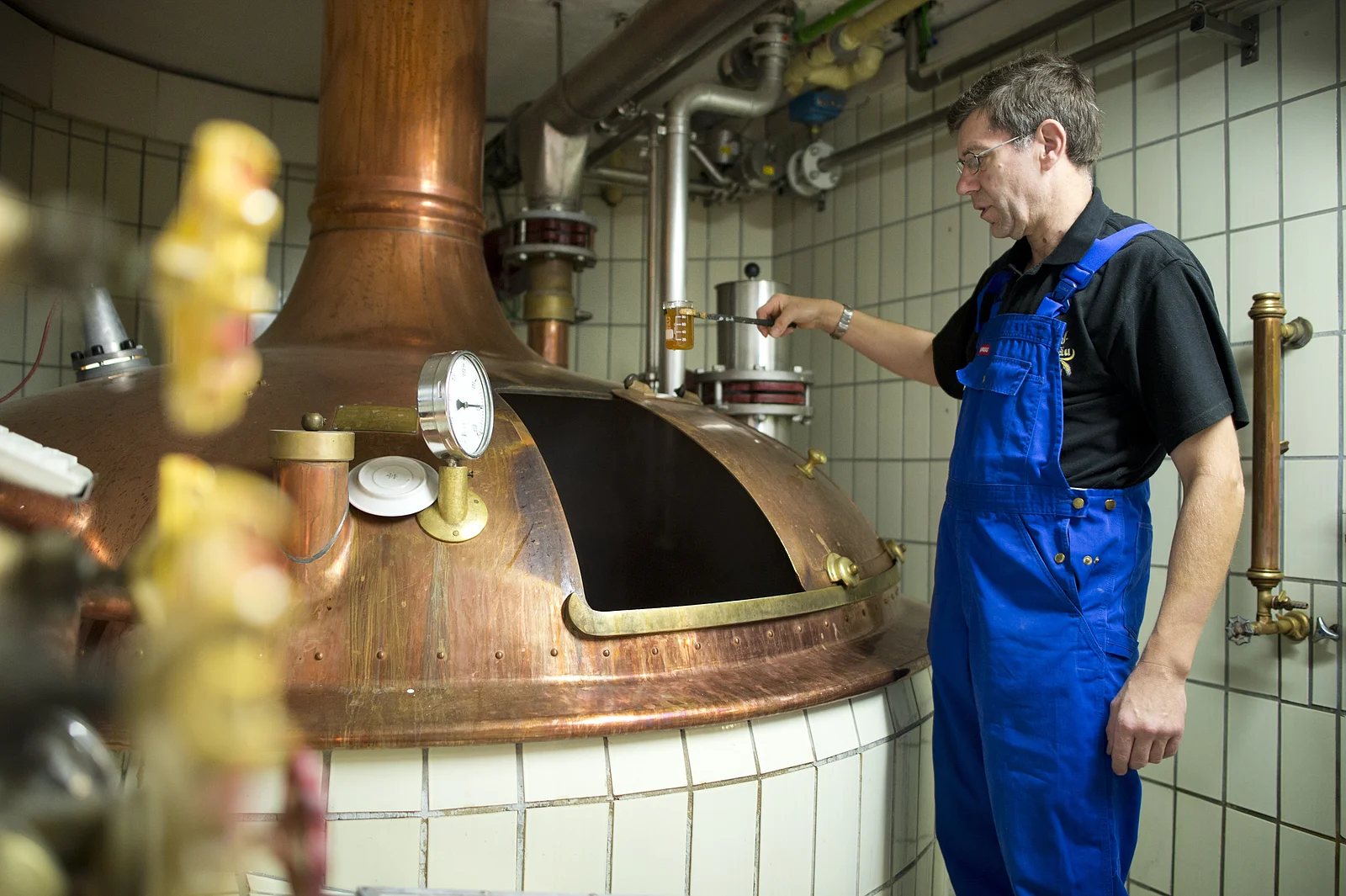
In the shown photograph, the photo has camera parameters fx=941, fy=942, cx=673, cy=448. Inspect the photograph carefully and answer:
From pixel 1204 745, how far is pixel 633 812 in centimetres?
164

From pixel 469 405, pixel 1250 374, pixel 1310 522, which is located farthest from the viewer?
pixel 1250 374

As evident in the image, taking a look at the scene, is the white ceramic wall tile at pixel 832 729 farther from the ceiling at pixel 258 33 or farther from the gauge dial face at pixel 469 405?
the ceiling at pixel 258 33

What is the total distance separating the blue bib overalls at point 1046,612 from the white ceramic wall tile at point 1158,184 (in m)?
1.13

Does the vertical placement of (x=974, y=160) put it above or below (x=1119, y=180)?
below

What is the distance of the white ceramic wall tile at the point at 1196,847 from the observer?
7.29 ft

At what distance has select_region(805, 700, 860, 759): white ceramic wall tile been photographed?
1503 millimetres

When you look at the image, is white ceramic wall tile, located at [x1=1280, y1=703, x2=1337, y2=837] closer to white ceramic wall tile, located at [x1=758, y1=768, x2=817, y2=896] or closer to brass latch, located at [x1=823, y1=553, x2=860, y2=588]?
brass latch, located at [x1=823, y1=553, x2=860, y2=588]

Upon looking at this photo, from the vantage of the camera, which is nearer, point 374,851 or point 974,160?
point 374,851

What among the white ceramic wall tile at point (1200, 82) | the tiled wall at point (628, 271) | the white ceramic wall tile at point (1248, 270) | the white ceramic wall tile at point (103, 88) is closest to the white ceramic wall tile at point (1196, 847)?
the white ceramic wall tile at point (1248, 270)

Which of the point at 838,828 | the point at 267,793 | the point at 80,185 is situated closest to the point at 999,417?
the point at 838,828

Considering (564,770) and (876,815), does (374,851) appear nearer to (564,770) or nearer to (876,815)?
(564,770)

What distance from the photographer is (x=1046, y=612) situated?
1.36 metres

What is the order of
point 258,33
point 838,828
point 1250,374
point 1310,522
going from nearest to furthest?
point 838,828 → point 1310,522 → point 1250,374 → point 258,33

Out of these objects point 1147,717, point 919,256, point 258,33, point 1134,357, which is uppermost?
point 258,33
